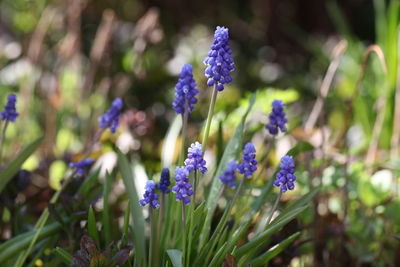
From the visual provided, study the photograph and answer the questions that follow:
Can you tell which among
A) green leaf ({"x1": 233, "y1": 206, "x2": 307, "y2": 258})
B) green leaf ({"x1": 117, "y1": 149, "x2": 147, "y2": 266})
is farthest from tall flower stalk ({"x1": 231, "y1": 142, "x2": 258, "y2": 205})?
green leaf ({"x1": 117, "y1": 149, "x2": 147, "y2": 266})

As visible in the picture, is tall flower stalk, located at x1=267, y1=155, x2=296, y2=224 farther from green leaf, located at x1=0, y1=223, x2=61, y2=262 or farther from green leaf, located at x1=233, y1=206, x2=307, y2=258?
green leaf, located at x1=0, y1=223, x2=61, y2=262

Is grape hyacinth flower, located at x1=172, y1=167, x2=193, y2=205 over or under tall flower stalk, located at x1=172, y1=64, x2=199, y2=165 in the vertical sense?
under

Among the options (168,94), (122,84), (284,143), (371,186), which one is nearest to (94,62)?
(122,84)

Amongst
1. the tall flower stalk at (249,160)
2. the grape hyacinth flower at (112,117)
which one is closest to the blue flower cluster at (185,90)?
the tall flower stalk at (249,160)

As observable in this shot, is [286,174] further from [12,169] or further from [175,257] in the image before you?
[12,169]

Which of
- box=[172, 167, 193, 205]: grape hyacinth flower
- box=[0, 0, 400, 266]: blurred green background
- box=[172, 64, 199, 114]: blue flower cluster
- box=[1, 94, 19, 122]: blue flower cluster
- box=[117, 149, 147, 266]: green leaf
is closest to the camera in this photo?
box=[172, 167, 193, 205]: grape hyacinth flower

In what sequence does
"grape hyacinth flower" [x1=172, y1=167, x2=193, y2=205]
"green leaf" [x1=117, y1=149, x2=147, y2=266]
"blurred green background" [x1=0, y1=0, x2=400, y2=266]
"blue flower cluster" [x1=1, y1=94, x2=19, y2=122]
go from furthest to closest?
"blurred green background" [x1=0, y1=0, x2=400, y2=266] < "blue flower cluster" [x1=1, y1=94, x2=19, y2=122] < "green leaf" [x1=117, y1=149, x2=147, y2=266] < "grape hyacinth flower" [x1=172, y1=167, x2=193, y2=205]
